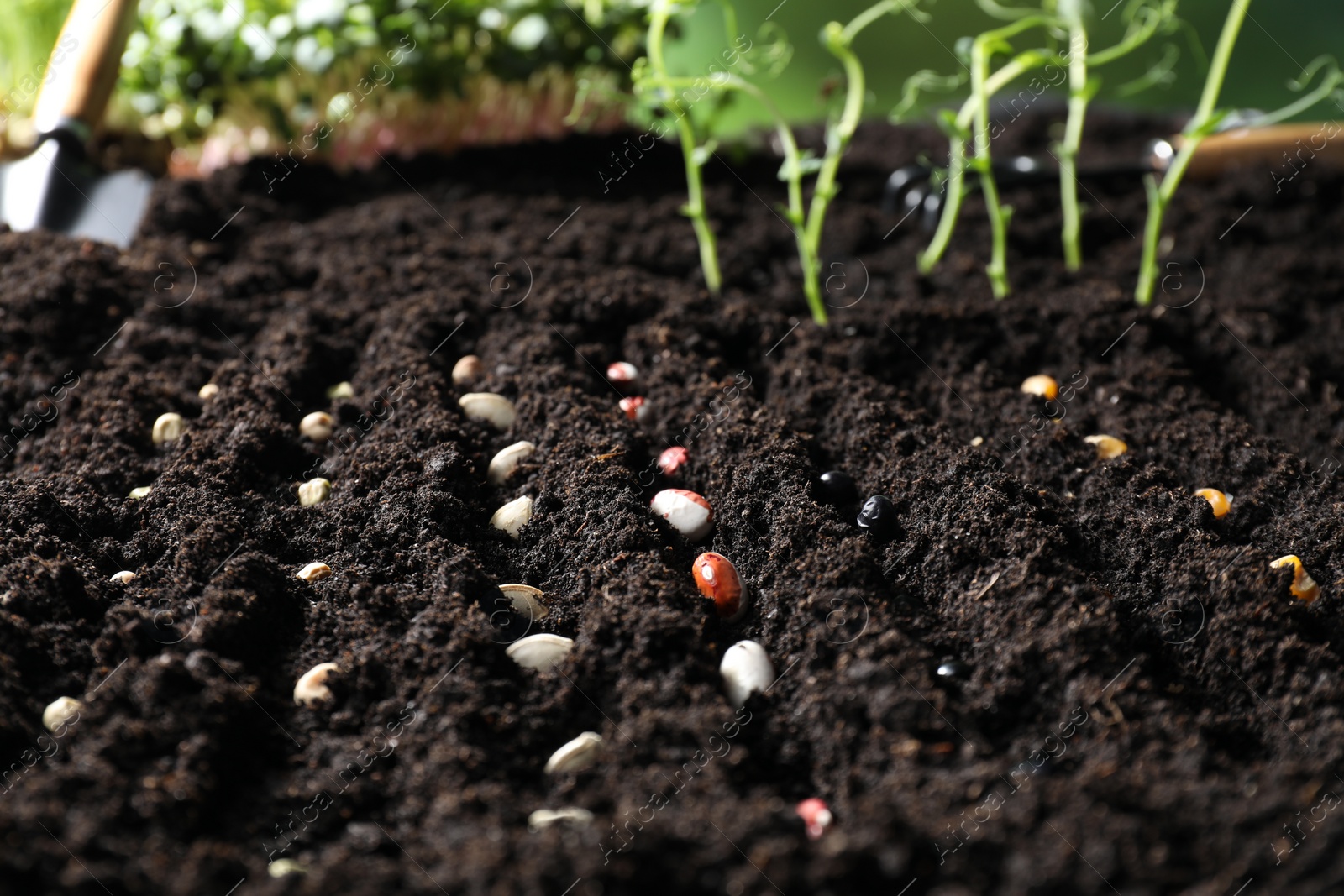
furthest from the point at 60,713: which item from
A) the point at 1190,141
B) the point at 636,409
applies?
the point at 1190,141

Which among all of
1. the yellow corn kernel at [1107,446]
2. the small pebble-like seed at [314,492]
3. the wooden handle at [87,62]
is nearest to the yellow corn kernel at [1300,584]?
the yellow corn kernel at [1107,446]

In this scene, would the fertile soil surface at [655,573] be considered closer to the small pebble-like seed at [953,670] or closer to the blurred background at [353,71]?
the small pebble-like seed at [953,670]

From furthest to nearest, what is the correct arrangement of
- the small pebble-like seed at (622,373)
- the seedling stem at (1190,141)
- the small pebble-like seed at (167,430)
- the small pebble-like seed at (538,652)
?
the seedling stem at (1190,141) < the small pebble-like seed at (622,373) < the small pebble-like seed at (167,430) < the small pebble-like seed at (538,652)

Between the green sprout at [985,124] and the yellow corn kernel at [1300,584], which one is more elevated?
the green sprout at [985,124]

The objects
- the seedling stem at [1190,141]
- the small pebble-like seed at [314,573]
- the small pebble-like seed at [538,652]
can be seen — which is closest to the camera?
the small pebble-like seed at [538,652]

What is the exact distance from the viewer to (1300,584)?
0.98 metres

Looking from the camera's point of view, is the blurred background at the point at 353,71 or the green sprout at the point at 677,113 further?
the blurred background at the point at 353,71

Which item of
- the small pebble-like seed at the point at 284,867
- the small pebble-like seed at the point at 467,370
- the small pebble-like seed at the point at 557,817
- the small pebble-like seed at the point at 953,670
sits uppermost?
the small pebble-like seed at the point at 284,867

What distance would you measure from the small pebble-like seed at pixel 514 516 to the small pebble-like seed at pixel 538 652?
0.68ft

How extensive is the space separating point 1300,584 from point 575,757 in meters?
0.78

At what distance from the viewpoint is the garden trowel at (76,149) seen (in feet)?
5.96

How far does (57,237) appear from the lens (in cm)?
160

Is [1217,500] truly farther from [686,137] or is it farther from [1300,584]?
[686,137]

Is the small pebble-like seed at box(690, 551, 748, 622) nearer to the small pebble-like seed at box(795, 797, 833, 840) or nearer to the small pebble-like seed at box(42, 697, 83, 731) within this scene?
A: the small pebble-like seed at box(795, 797, 833, 840)
